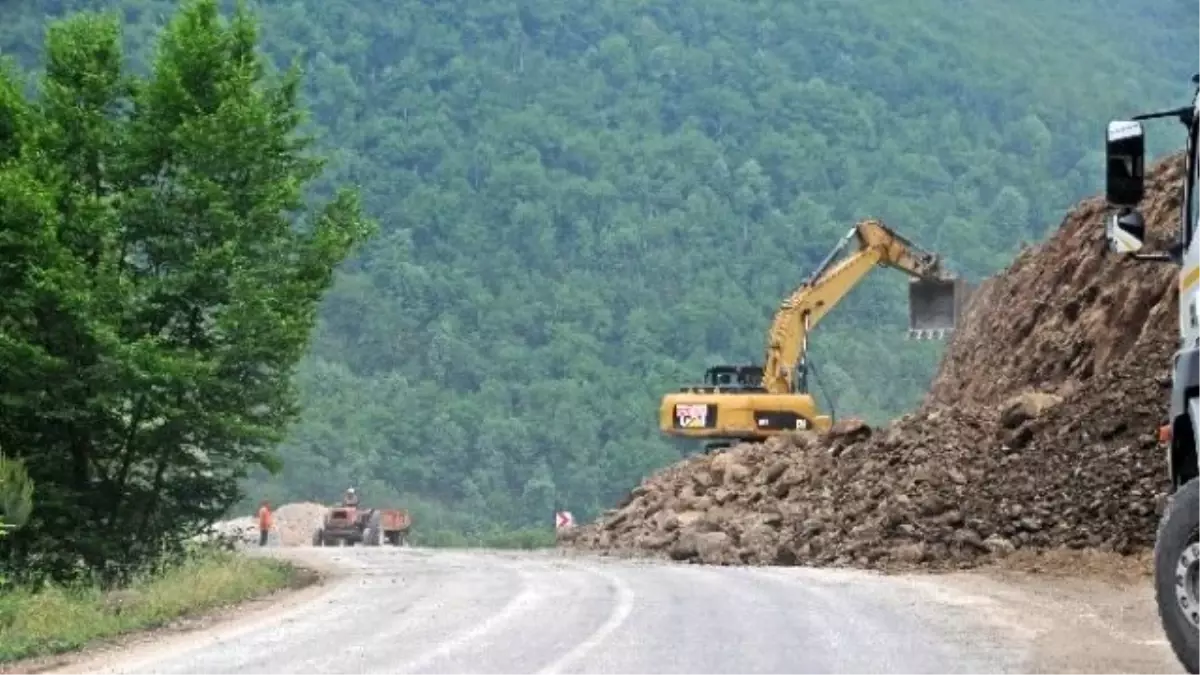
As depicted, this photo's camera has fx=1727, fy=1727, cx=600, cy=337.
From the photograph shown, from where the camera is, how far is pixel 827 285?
37.3 m

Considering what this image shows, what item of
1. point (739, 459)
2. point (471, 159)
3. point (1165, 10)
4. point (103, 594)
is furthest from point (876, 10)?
point (103, 594)

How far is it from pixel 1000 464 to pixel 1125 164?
1406 centimetres

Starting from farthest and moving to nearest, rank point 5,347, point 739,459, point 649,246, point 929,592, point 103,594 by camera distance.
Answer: point 649,246
point 739,459
point 5,347
point 103,594
point 929,592

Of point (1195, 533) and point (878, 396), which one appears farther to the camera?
point (878, 396)

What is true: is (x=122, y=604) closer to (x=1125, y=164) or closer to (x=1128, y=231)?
(x=1128, y=231)

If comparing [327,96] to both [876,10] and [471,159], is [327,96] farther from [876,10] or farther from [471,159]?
[876,10]

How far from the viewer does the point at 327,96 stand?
15450 centimetres

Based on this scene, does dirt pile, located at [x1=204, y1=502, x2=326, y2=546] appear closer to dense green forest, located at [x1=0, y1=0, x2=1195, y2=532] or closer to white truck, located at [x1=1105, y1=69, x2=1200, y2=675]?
dense green forest, located at [x1=0, y1=0, x2=1195, y2=532]

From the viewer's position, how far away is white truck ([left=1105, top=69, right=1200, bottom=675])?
9.82 metres

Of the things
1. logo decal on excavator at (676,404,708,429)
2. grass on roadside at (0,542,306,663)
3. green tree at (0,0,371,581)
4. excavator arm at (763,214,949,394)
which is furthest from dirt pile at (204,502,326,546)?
grass on roadside at (0,542,306,663)

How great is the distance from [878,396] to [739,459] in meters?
71.8

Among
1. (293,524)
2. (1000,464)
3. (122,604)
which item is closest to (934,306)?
(1000,464)

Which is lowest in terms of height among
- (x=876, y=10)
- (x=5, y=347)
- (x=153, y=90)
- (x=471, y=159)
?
(x=5, y=347)

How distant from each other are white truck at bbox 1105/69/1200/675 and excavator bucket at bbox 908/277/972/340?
26930mm
